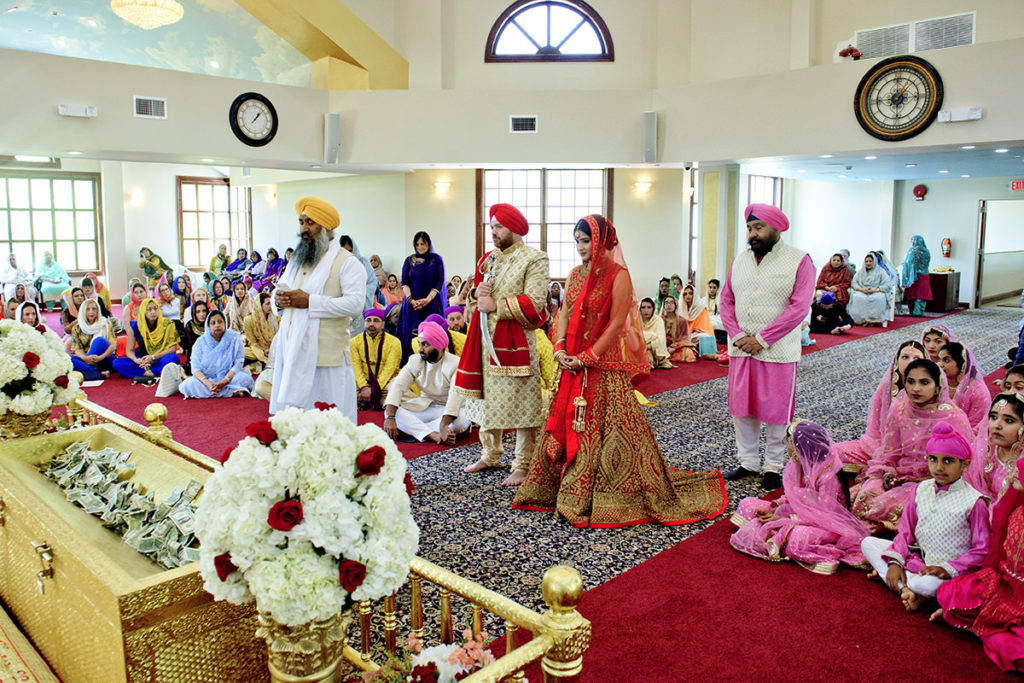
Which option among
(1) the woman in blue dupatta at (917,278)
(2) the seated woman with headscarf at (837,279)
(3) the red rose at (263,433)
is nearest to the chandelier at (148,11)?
(3) the red rose at (263,433)

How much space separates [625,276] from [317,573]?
A: 103 inches

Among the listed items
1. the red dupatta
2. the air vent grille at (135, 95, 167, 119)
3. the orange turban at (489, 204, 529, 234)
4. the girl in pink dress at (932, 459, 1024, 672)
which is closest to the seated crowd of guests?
the girl in pink dress at (932, 459, 1024, 672)

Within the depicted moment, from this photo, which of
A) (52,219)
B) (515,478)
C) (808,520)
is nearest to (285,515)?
(808,520)

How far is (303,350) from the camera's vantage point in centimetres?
340

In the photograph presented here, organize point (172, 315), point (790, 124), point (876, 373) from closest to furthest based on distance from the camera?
point (876, 373)
point (790, 124)
point (172, 315)

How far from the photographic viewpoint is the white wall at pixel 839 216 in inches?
607

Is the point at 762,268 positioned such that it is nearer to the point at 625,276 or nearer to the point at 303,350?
the point at 625,276

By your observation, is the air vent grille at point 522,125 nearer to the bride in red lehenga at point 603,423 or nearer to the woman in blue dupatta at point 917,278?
the bride in red lehenga at point 603,423

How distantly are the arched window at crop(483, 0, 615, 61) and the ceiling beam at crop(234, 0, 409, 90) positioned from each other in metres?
1.45

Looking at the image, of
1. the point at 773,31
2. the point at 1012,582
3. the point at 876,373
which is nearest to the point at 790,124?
the point at 773,31

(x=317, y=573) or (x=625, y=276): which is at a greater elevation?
(x=625, y=276)

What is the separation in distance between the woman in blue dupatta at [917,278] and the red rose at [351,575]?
14.6m

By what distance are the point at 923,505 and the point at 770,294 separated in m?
1.49

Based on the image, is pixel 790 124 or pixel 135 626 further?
pixel 790 124
